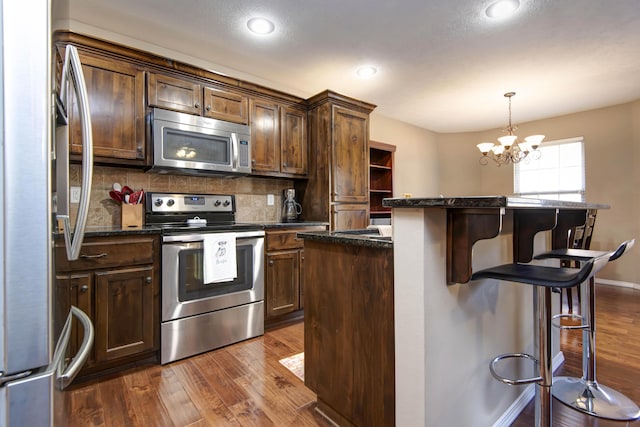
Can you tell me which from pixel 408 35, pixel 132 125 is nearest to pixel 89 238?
pixel 132 125

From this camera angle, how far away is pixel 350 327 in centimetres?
136

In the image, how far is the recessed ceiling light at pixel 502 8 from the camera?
2.23 metres

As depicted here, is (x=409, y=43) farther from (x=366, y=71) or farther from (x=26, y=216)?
(x=26, y=216)

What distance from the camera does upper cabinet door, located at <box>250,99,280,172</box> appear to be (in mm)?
3037

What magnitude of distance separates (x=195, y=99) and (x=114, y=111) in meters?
0.64

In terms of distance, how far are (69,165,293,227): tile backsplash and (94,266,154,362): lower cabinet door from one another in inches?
25.5

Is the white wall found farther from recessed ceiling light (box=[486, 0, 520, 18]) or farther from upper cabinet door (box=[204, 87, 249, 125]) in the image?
upper cabinet door (box=[204, 87, 249, 125])

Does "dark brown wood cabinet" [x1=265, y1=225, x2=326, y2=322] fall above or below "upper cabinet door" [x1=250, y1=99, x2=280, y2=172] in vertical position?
A: below

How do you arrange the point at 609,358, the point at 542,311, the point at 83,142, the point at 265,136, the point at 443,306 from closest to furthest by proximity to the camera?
the point at 83,142 → the point at 443,306 → the point at 542,311 → the point at 609,358 → the point at 265,136

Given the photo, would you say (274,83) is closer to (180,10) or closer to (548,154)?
(180,10)

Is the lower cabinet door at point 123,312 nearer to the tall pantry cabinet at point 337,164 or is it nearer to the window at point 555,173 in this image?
the tall pantry cabinet at point 337,164

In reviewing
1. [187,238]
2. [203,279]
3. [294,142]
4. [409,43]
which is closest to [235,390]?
[203,279]

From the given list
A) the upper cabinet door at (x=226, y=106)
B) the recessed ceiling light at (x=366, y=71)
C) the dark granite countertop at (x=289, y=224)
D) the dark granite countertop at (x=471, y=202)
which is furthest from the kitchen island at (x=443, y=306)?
the recessed ceiling light at (x=366, y=71)

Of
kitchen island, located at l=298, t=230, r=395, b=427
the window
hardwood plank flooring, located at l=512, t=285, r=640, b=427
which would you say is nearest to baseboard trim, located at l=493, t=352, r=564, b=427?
hardwood plank flooring, located at l=512, t=285, r=640, b=427
